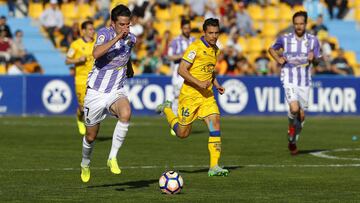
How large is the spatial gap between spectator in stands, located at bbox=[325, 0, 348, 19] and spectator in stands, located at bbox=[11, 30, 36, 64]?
12594 millimetres

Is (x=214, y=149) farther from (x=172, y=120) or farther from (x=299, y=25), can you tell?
(x=299, y=25)

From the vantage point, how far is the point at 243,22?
1448 inches

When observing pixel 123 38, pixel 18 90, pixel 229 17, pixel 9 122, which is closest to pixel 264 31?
pixel 229 17

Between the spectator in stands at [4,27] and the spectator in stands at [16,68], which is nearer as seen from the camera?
the spectator in stands at [16,68]

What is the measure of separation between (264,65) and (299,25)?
1574cm

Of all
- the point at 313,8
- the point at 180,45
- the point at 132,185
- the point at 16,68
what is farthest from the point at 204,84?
the point at 313,8

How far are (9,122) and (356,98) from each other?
36.5ft

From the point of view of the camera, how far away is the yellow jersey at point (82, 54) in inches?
830

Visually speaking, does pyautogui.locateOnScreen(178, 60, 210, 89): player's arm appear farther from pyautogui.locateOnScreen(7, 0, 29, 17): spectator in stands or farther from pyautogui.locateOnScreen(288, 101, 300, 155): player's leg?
pyautogui.locateOnScreen(7, 0, 29, 17): spectator in stands

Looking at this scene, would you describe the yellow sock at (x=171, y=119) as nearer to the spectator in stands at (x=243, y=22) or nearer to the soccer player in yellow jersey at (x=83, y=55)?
the soccer player in yellow jersey at (x=83, y=55)

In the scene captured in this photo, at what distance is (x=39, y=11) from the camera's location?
3628 cm

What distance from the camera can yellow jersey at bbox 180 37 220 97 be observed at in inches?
572

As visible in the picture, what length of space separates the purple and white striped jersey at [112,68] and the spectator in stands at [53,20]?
21.8 meters

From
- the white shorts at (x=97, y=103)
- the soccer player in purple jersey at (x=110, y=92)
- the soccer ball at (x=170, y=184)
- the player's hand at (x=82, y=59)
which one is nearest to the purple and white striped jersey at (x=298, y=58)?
the player's hand at (x=82, y=59)
